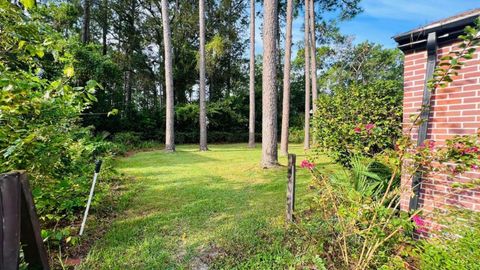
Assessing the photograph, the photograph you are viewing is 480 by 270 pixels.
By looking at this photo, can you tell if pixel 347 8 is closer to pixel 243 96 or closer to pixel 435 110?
pixel 243 96

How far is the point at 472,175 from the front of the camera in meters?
2.32

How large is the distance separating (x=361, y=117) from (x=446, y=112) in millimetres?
2701

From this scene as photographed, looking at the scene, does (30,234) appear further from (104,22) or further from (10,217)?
(104,22)

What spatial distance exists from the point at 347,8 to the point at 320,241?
14.1m

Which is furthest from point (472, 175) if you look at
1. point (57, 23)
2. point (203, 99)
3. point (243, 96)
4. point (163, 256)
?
point (243, 96)

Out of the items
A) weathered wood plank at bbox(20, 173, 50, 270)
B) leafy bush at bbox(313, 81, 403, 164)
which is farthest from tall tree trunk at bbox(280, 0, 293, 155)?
weathered wood plank at bbox(20, 173, 50, 270)

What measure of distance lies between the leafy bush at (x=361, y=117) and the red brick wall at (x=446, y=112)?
5.71 ft

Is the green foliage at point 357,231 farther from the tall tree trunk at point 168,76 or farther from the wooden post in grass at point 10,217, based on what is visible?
the tall tree trunk at point 168,76

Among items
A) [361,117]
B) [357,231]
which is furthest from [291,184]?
[361,117]

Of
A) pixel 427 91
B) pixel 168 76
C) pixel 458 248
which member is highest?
pixel 168 76

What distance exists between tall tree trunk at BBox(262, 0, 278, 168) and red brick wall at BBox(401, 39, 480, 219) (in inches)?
161

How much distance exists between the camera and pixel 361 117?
514 cm

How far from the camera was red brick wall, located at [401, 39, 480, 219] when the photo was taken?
2309mm

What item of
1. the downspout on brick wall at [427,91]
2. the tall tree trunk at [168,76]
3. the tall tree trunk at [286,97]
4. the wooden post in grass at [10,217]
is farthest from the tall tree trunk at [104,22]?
the downspout on brick wall at [427,91]
